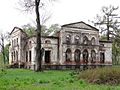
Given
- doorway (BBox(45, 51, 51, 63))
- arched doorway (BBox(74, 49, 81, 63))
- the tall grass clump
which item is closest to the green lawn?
the tall grass clump

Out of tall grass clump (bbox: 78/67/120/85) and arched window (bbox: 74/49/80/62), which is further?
arched window (bbox: 74/49/80/62)

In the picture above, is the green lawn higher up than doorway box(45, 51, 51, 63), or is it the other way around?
doorway box(45, 51, 51, 63)

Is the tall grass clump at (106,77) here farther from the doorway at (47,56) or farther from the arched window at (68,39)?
the arched window at (68,39)

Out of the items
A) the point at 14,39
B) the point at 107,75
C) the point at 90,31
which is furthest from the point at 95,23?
the point at 107,75

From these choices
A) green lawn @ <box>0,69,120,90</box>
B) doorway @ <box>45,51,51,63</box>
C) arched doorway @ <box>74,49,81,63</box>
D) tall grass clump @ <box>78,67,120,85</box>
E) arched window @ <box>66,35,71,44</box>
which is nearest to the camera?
green lawn @ <box>0,69,120,90</box>

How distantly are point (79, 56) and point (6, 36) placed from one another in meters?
36.0

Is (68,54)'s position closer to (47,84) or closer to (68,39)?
(68,39)

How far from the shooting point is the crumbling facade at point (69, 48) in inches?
2185

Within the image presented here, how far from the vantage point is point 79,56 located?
58156 mm

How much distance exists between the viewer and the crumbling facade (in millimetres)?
55500

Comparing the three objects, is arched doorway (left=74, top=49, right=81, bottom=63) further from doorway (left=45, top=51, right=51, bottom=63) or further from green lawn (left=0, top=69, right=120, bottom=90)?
green lawn (left=0, top=69, right=120, bottom=90)

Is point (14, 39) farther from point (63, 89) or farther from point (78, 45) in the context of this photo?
point (63, 89)

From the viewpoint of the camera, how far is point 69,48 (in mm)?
56375

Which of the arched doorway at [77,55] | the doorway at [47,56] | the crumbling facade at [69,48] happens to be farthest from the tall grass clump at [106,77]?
the arched doorway at [77,55]
